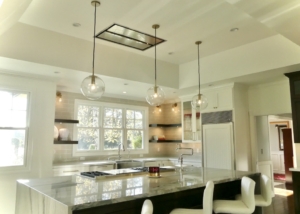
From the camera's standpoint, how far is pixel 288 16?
93.8 inches

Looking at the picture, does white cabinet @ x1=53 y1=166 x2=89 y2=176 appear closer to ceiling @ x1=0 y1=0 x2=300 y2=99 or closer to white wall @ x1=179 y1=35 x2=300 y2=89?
ceiling @ x1=0 y1=0 x2=300 y2=99

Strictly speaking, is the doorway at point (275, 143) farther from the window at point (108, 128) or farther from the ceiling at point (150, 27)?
the window at point (108, 128)

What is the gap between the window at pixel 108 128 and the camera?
20.4 feet

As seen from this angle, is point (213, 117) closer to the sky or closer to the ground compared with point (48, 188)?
closer to the sky

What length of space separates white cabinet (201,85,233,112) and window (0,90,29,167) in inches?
151

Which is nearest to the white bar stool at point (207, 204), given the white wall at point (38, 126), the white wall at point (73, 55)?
the white wall at point (73, 55)

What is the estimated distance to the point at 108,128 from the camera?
21.9ft

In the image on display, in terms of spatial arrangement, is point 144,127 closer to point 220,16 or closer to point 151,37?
point 151,37

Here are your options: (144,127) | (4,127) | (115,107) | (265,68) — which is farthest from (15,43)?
(144,127)

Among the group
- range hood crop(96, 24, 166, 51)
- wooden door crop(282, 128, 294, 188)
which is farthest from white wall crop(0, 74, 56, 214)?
wooden door crop(282, 128, 294, 188)

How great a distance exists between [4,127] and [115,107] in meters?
3.02

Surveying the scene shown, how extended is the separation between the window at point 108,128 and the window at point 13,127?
161cm

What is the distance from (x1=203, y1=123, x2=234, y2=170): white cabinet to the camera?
17.0 ft

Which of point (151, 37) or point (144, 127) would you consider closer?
point (151, 37)
